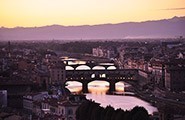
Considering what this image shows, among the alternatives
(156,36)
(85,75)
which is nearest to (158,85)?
(85,75)

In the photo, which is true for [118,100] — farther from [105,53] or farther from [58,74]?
[105,53]

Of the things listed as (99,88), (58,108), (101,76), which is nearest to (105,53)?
(101,76)

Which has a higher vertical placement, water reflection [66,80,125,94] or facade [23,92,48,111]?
facade [23,92,48,111]

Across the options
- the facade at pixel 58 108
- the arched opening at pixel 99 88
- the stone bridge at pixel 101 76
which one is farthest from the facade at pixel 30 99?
the stone bridge at pixel 101 76

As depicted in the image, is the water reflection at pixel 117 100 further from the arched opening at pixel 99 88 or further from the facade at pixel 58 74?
the facade at pixel 58 74

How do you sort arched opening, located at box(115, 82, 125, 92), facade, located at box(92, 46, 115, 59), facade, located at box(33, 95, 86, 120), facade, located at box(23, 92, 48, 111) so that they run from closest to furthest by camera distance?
facade, located at box(33, 95, 86, 120), facade, located at box(23, 92, 48, 111), arched opening, located at box(115, 82, 125, 92), facade, located at box(92, 46, 115, 59)

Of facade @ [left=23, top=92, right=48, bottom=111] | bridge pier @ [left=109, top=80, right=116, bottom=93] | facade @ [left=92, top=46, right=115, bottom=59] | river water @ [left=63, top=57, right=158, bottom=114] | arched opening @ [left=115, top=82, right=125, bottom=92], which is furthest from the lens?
facade @ [left=92, top=46, right=115, bottom=59]

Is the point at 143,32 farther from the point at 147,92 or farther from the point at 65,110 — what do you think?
the point at 65,110

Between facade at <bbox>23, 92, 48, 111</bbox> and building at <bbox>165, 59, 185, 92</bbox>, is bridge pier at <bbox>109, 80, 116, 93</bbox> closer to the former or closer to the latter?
building at <bbox>165, 59, 185, 92</bbox>

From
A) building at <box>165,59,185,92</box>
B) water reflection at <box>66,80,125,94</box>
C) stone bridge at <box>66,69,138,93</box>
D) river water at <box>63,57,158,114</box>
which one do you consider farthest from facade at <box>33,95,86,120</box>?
stone bridge at <box>66,69,138,93</box>

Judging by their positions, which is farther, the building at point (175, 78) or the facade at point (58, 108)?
the building at point (175, 78)

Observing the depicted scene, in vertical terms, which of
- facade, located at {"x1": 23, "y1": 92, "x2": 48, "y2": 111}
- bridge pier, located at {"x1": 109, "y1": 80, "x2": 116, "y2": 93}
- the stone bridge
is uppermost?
facade, located at {"x1": 23, "y1": 92, "x2": 48, "y2": 111}
